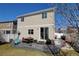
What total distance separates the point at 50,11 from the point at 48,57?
5.25 ft

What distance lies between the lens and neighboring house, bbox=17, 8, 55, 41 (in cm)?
830

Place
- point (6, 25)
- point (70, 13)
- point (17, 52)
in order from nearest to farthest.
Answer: point (70, 13)
point (17, 52)
point (6, 25)

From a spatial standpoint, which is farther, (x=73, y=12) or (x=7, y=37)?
(x=7, y=37)

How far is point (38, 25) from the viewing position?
Answer: 8.45m

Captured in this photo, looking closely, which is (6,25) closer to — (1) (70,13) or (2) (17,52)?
(2) (17,52)

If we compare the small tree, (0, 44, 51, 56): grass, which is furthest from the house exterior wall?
the small tree

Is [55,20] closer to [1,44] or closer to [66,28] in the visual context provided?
[66,28]

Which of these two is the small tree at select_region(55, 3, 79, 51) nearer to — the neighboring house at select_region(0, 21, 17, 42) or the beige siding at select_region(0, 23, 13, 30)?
the neighboring house at select_region(0, 21, 17, 42)

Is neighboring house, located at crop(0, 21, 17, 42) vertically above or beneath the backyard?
above

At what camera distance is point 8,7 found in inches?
317

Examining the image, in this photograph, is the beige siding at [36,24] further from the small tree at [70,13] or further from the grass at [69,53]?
the grass at [69,53]

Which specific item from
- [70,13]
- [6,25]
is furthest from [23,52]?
[70,13]

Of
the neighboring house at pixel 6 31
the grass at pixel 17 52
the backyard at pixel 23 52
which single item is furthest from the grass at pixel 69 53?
the neighboring house at pixel 6 31

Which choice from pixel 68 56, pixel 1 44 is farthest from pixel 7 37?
pixel 68 56
